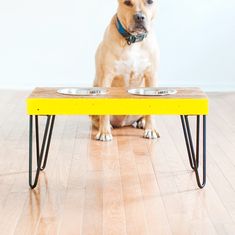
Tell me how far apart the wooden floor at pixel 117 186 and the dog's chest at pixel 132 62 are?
0.39 metres

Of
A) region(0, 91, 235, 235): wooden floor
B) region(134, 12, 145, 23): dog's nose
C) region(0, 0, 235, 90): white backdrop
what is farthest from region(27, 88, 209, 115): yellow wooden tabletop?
region(0, 0, 235, 90): white backdrop

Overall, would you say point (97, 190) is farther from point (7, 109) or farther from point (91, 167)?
point (7, 109)

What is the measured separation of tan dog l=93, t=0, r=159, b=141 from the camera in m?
3.35

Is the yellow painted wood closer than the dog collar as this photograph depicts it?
Yes

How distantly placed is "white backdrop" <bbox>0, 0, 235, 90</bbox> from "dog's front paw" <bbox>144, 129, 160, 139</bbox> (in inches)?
58.0

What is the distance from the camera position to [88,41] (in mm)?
4828

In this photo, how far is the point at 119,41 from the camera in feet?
11.3

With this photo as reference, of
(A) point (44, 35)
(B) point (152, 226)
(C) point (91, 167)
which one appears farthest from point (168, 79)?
(B) point (152, 226)

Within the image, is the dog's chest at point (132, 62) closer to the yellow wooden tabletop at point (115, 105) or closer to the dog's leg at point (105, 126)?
the dog's leg at point (105, 126)

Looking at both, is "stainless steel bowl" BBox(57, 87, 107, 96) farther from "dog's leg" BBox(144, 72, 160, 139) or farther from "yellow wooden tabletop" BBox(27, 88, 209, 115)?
"dog's leg" BBox(144, 72, 160, 139)

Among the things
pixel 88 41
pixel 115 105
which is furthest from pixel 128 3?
pixel 88 41

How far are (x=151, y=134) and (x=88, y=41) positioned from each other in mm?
1601

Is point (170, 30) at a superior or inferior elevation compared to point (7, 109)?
superior

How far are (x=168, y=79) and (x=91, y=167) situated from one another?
2.16 m
